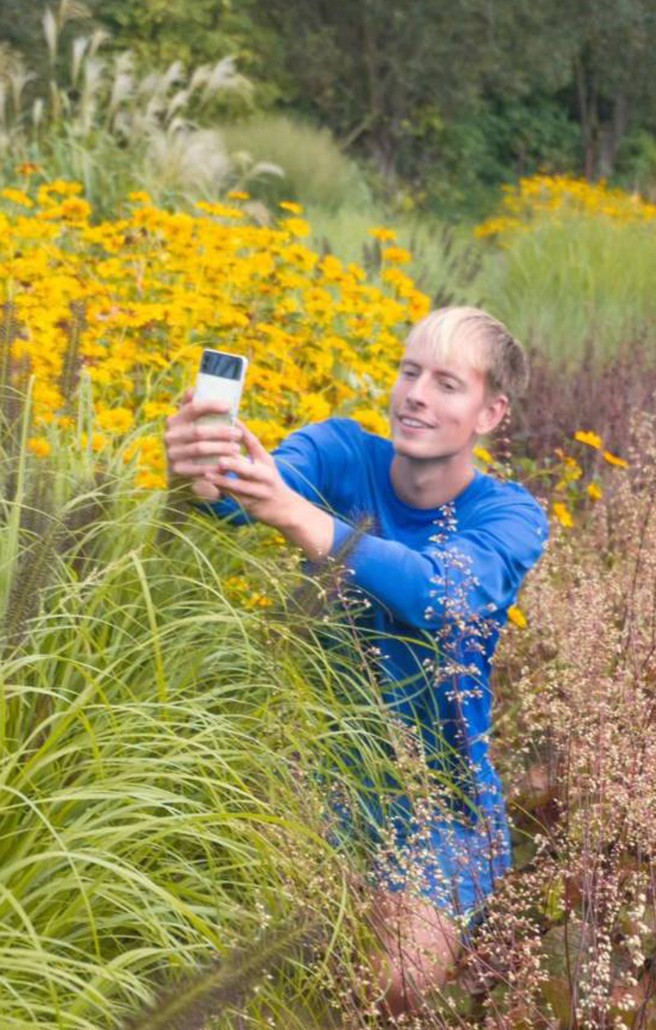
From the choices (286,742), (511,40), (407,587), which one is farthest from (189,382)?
(511,40)

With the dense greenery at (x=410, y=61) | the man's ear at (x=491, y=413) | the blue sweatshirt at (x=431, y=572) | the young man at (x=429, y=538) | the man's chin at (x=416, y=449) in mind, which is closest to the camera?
the young man at (x=429, y=538)

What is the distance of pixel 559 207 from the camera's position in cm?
1352

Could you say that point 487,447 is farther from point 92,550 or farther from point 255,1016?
point 255,1016

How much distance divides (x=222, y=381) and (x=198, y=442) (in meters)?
0.11

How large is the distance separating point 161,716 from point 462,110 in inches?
714

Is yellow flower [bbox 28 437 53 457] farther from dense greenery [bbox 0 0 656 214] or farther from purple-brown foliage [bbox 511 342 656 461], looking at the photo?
dense greenery [bbox 0 0 656 214]

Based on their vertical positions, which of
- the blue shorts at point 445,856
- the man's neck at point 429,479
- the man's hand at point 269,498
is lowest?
the blue shorts at point 445,856

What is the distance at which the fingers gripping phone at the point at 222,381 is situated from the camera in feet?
9.89

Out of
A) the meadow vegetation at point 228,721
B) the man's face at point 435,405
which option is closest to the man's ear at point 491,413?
the man's face at point 435,405

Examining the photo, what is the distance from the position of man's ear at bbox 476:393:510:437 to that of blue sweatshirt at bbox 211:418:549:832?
0.39ft

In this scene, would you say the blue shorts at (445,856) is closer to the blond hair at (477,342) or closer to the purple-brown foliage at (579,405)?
the blond hair at (477,342)

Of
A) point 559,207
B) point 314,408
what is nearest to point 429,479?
point 314,408

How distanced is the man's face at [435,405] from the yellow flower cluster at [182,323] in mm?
411

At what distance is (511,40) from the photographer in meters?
19.5
